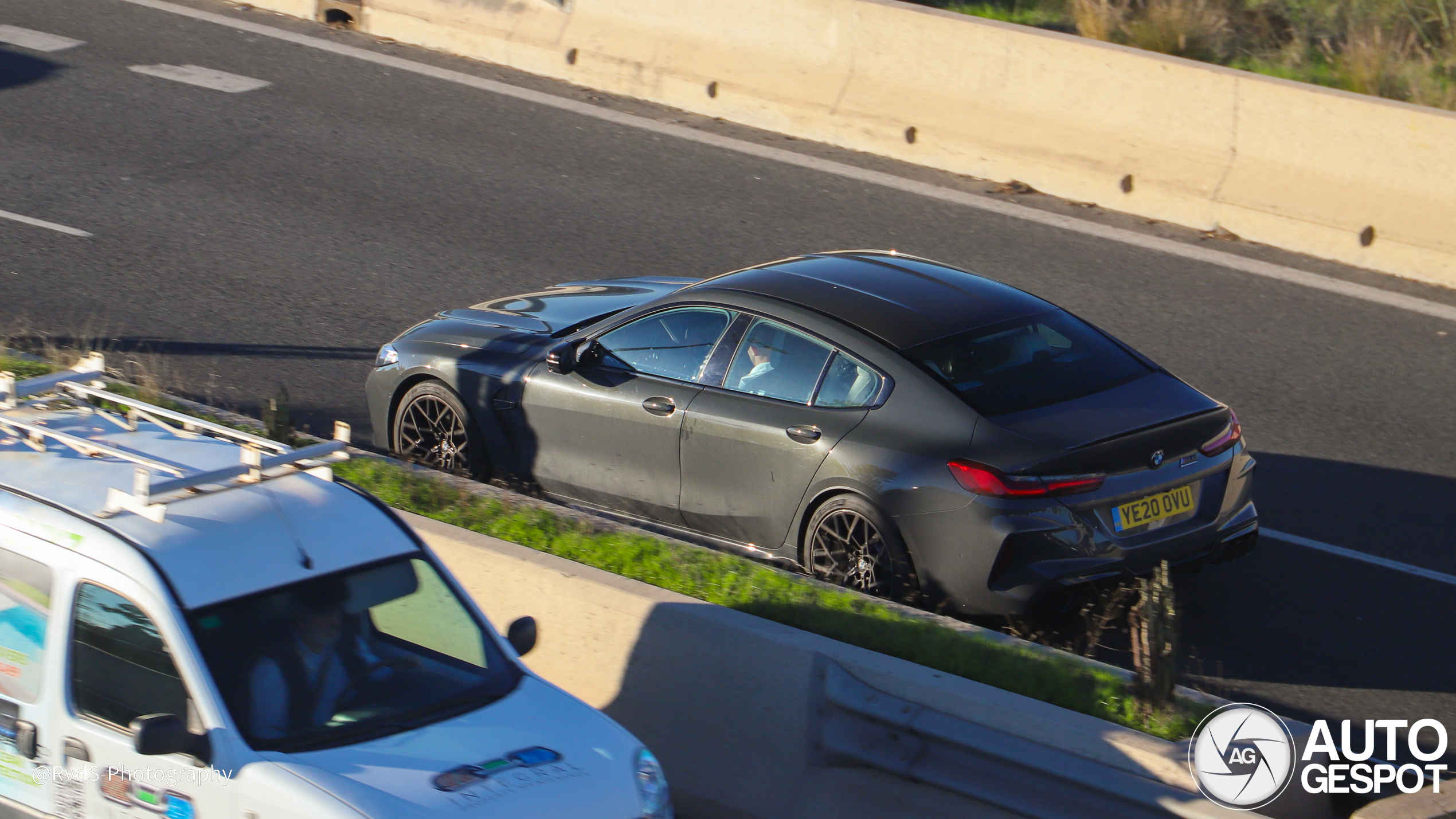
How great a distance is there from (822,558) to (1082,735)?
2041mm

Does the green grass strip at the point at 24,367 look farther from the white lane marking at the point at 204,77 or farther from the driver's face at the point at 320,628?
the white lane marking at the point at 204,77

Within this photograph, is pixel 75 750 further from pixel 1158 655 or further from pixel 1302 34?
pixel 1302 34

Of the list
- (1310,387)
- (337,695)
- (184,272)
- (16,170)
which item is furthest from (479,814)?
(16,170)

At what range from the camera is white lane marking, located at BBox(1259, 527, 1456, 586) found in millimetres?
7594

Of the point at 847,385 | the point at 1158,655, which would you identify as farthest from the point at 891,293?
the point at 1158,655

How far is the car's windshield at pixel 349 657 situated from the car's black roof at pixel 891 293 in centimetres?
272

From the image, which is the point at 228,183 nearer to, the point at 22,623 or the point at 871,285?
the point at 871,285

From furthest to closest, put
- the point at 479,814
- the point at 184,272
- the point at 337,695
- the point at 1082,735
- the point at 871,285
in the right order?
1. the point at 184,272
2. the point at 871,285
3. the point at 1082,735
4. the point at 337,695
5. the point at 479,814

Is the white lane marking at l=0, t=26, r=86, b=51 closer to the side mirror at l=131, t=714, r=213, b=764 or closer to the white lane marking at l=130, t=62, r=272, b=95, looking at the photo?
the white lane marking at l=130, t=62, r=272, b=95

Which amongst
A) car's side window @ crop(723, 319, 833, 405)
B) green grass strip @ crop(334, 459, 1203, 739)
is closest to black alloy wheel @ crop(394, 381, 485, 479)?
green grass strip @ crop(334, 459, 1203, 739)

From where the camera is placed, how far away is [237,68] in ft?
51.8

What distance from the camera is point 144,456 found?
543cm

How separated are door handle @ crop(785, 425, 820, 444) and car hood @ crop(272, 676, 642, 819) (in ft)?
7.42

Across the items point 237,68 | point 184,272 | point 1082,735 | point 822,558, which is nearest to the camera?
point 1082,735
